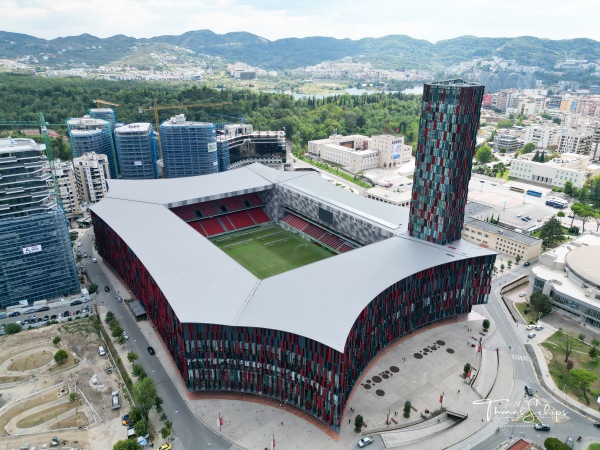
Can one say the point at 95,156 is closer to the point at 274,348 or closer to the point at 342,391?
the point at 274,348

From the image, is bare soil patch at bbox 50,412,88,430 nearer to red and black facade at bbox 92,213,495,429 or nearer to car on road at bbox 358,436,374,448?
red and black facade at bbox 92,213,495,429

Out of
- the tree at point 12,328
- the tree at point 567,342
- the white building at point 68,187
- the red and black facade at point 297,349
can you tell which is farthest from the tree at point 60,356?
the tree at point 567,342

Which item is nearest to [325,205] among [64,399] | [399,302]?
[399,302]

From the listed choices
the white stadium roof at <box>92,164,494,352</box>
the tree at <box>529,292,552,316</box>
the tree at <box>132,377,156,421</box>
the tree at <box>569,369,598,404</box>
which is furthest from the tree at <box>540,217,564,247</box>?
the tree at <box>132,377,156,421</box>

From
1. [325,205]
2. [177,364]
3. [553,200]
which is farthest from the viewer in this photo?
[553,200]

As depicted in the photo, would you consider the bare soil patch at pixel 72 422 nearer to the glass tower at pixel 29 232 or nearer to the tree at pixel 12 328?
the tree at pixel 12 328

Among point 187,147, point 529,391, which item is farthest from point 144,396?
point 187,147

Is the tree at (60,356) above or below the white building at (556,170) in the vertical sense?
below

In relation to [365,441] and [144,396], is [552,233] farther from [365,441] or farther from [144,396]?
[144,396]
